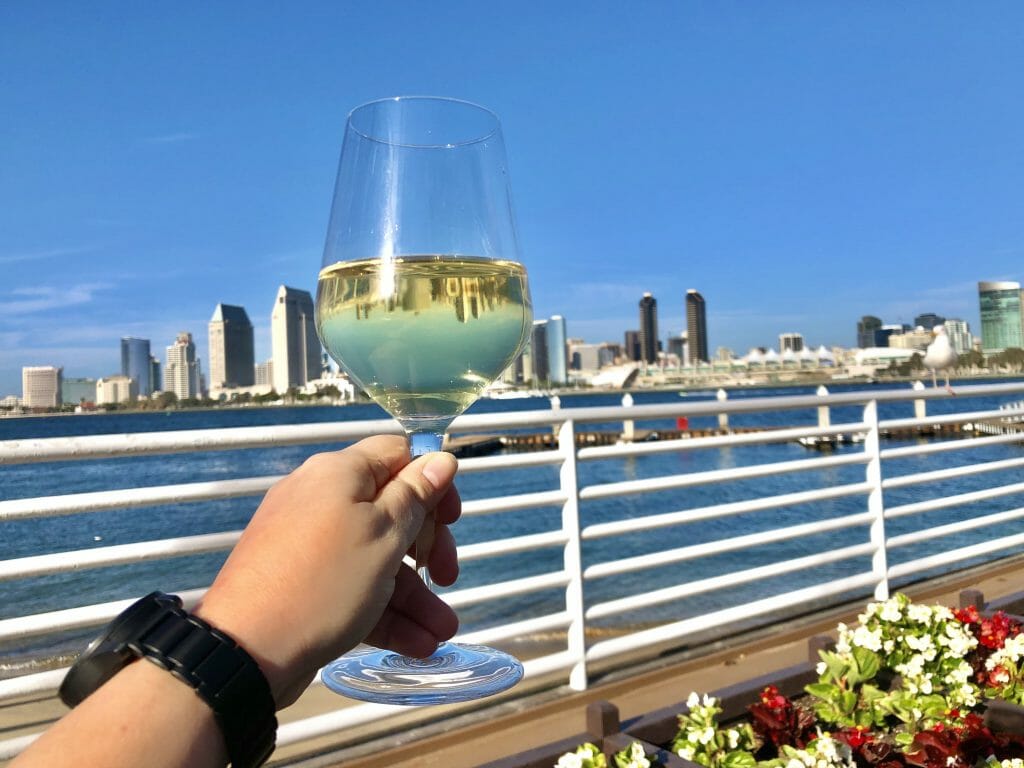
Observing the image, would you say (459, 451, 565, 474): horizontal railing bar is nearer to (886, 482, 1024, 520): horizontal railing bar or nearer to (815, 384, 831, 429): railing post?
(815, 384, 831, 429): railing post

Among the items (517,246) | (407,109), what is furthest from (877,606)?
(407,109)

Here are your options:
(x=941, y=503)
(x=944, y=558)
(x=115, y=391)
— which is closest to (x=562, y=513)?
(x=944, y=558)

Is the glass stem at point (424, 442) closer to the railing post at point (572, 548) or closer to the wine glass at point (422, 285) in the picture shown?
the wine glass at point (422, 285)

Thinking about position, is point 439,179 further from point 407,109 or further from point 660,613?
point 660,613

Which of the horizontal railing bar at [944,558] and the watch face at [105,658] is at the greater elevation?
the watch face at [105,658]

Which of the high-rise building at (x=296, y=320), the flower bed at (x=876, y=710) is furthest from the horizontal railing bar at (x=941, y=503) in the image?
the high-rise building at (x=296, y=320)

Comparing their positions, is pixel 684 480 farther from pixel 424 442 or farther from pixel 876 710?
pixel 424 442
